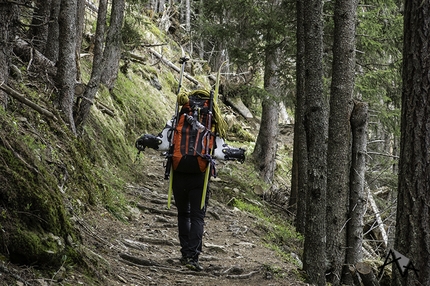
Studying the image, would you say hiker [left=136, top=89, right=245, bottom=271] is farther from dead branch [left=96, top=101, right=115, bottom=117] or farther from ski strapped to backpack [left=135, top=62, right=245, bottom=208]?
dead branch [left=96, top=101, right=115, bottom=117]

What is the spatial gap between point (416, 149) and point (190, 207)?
11.9 ft

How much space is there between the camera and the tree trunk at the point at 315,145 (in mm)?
6648

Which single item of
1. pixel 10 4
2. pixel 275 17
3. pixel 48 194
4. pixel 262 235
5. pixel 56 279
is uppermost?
pixel 275 17

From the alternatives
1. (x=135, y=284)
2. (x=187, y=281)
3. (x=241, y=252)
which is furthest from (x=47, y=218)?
(x=241, y=252)

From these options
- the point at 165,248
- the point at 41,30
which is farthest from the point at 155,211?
the point at 41,30

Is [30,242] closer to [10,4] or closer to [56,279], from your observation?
[56,279]

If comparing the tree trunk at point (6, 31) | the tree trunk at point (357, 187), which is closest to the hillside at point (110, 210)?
the tree trunk at point (6, 31)

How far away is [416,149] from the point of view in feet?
13.0

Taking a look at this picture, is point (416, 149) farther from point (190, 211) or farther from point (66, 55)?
point (66, 55)

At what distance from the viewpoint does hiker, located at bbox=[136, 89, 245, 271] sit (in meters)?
6.63

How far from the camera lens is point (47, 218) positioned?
15.3 feet

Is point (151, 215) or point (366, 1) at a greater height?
point (366, 1)

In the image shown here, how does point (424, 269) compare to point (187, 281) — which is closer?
point (424, 269)

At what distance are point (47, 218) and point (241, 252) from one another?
15.7 feet
